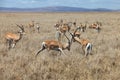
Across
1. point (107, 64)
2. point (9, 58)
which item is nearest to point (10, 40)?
point (9, 58)

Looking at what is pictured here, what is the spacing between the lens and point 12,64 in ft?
34.4

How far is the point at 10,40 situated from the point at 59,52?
11.8 feet

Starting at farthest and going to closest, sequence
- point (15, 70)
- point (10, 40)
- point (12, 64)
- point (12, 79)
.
Answer: 1. point (10, 40)
2. point (12, 64)
3. point (15, 70)
4. point (12, 79)

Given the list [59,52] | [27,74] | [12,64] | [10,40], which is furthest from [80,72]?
[10,40]

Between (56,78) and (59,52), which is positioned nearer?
(56,78)

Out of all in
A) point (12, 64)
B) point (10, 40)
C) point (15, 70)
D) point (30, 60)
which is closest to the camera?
point (15, 70)

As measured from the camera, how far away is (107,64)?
36.0ft

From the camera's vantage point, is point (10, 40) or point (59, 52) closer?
point (59, 52)

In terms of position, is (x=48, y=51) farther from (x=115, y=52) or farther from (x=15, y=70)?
(x=15, y=70)

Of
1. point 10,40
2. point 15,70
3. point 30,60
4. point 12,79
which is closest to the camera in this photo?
point 12,79

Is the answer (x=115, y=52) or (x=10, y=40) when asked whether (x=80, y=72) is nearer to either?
(x=115, y=52)

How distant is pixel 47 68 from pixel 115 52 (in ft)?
15.1

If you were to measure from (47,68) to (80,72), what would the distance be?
109 cm

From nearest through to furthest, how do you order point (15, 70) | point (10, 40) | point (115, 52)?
point (15, 70)
point (115, 52)
point (10, 40)
